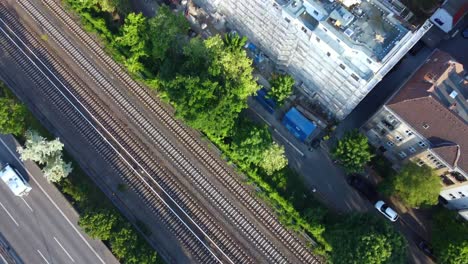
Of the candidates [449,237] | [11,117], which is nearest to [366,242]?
[449,237]

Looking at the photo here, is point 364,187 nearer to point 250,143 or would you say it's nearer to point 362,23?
point 250,143

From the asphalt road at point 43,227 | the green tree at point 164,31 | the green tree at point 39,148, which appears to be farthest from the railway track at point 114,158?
the green tree at point 164,31

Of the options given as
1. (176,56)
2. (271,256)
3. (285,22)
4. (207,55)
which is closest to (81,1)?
(176,56)

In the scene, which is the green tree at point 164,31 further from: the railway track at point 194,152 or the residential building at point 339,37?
the residential building at point 339,37

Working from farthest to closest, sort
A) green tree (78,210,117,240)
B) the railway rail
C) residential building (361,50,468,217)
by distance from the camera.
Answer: the railway rail, green tree (78,210,117,240), residential building (361,50,468,217)

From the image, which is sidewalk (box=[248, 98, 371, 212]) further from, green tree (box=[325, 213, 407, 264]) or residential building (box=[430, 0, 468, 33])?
residential building (box=[430, 0, 468, 33])

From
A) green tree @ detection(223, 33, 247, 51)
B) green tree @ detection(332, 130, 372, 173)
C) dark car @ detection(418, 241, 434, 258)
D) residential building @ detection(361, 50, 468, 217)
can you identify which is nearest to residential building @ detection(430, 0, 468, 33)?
residential building @ detection(361, 50, 468, 217)
